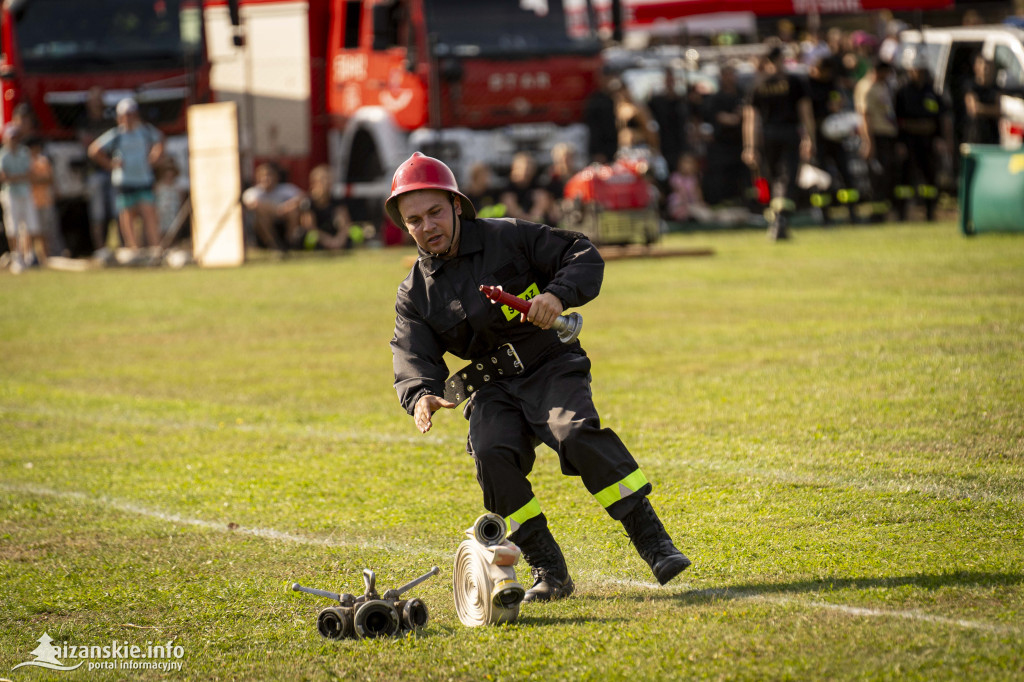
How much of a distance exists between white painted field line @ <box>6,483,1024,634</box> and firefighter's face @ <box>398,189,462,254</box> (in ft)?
4.23

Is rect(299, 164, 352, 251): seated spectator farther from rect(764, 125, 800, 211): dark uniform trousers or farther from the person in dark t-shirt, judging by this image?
rect(764, 125, 800, 211): dark uniform trousers

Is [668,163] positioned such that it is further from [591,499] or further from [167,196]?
[591,499]

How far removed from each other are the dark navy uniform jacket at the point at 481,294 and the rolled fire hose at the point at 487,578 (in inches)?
23.7

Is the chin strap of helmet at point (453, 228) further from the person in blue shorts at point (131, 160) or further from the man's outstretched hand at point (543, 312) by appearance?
the person in blue shorts at point (131, 160)

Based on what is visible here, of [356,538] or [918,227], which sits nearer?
[356,538]

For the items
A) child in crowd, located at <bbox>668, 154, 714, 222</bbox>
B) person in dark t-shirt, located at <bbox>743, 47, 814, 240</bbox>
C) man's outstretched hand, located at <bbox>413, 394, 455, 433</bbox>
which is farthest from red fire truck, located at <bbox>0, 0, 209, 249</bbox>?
man's outstretched hand, located at <bbox>413, 394, 455, 433</bbox>

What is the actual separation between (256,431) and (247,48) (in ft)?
52.9

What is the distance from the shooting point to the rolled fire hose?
445 cm

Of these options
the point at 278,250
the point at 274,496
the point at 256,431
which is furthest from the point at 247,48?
the point at 274,496

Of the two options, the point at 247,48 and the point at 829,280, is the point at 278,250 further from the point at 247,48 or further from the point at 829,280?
the point at 829,280

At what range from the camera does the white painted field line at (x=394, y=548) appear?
413 centimetres

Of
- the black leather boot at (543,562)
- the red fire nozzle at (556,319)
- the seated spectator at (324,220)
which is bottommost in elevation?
the seated spectator at (324,220)

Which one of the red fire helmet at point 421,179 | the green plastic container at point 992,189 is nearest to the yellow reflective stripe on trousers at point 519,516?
the red fire helmet at point 421,179

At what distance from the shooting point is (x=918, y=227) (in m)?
19.2
